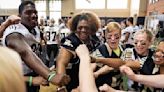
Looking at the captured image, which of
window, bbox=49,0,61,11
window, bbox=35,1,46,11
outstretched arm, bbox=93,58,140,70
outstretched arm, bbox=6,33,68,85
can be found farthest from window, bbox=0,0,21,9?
outstretched arm, bbox=6,33,68,85

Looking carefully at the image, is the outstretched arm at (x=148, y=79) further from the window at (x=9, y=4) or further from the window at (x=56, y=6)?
the window at (x=9, y=4)

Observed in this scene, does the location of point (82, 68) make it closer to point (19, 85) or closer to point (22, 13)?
point (19, 85)

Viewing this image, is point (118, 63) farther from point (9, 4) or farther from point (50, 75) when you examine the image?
point (9, 4)

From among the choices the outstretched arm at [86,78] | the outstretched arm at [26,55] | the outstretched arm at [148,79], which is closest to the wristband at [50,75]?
the outstretched arm at [26,55]

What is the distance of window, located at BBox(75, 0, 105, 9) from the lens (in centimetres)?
1736

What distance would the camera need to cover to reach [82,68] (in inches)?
46.3

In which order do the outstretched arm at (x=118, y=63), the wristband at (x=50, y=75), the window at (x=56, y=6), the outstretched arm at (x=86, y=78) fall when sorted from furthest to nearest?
the window at (x=56, y=6) → the outstretched arm at (x=118, y=63) → the wristband at (x=50, y=75) → the outstretched arm at (x=86, y=78)

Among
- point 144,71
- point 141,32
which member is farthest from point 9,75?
point 141,32

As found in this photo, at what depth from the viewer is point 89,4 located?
1748cm

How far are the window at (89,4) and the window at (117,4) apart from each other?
0.38m

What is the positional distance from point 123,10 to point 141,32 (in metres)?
15.0

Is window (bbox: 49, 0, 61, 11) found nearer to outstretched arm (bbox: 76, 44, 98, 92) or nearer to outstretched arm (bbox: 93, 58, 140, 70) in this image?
outstretched arm (bbox: 93, 58, 140, 70)

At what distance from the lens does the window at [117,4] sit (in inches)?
672

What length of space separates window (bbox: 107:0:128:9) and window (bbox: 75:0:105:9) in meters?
0.38
